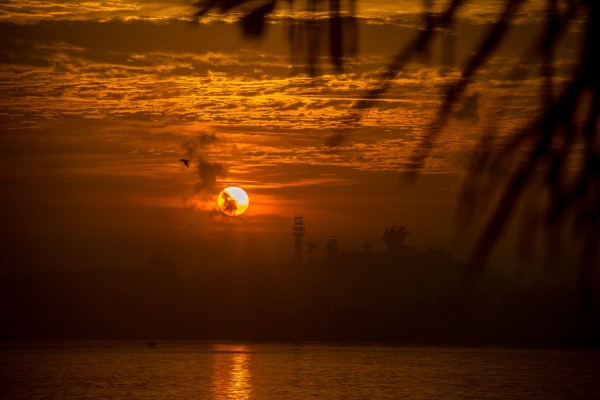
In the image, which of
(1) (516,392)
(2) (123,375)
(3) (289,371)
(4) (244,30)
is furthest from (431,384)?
(4) (244,30)

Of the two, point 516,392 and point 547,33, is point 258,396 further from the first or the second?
point 547,33

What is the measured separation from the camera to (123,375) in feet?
608

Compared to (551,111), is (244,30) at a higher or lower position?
higher

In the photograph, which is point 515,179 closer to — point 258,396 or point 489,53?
point 489,53

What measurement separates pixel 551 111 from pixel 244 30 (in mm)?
409

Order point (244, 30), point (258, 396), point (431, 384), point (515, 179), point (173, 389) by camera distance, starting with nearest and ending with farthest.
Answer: point (515, 179) < point (244, 30) < point (258, 396) < point (173, 389) < point (431, 384)

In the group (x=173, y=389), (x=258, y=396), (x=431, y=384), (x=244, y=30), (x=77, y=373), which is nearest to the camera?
(x=244, y=30)

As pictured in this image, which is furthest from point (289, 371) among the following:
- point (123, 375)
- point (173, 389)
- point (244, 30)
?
point (244, 30)

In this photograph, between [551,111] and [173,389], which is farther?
[173,389]

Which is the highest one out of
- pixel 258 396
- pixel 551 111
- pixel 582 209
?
pixel 258 396

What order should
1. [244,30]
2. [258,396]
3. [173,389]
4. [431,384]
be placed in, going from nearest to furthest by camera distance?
[244,30] → [258,396] → [173,389] → [431,384]

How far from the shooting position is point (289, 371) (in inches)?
7785

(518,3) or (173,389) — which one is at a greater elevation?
(173,389)

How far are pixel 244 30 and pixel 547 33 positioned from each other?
389 mm
